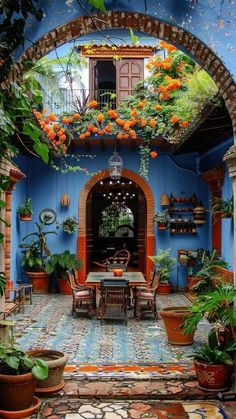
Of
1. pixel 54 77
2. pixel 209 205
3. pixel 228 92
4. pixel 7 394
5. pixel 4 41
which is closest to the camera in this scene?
pixel 4 41

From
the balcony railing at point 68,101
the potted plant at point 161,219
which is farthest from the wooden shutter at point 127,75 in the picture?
the potted plant at point 161,219

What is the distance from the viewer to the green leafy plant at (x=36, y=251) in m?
12.6

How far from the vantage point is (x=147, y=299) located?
9.64 metres

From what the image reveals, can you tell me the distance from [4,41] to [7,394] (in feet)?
10.4

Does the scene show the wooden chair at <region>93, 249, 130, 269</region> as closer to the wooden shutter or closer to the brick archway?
the brick archway

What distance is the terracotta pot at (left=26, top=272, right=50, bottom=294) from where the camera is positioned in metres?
12.9

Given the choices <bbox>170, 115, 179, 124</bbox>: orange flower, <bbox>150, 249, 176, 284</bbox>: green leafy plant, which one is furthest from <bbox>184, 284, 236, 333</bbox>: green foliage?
<bbox>150, 249, 176, 284</bbox>: green leafy plant

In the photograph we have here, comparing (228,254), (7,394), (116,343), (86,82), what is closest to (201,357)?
(7,394)

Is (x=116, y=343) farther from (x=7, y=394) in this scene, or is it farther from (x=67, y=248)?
(x=67, y=248)

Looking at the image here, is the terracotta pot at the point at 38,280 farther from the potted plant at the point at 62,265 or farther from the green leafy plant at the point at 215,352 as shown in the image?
the green leafy plant at the point at 215,352

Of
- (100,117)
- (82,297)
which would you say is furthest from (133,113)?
(82,297)

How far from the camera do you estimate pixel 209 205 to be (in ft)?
44.3

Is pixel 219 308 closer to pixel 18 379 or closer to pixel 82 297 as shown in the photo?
pixel 18 379

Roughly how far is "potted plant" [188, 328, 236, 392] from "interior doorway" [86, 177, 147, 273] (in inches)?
522
